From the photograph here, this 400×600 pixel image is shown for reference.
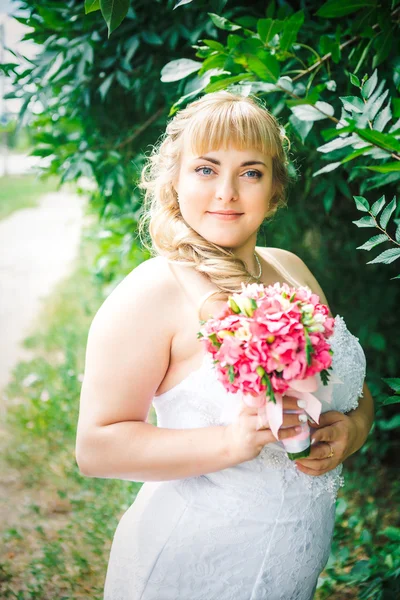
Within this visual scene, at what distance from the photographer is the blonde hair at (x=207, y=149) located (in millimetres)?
1882

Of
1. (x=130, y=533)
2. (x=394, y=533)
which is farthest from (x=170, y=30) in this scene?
(x=394, y=533)

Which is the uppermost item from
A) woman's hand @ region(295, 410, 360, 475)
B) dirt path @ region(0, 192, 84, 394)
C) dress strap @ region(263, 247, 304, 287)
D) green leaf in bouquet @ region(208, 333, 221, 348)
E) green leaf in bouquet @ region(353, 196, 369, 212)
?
green leaf in bouquet @ region(353, 196, 369, 212)

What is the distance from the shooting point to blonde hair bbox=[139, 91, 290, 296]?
1882mm

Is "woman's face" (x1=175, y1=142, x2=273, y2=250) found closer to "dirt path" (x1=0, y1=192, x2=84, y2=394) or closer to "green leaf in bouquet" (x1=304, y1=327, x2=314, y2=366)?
"green leaf in bouquet" (x1=304, y1=327, x2=314, y2=366)

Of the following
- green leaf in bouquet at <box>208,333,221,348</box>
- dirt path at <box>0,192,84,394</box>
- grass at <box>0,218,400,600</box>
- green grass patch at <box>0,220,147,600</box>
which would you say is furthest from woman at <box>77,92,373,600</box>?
dirt path at <box>0,192,84,394</box>

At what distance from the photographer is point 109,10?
125 centimetres

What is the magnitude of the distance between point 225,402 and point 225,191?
0.66 metres

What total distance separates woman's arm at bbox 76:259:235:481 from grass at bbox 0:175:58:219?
15.3m

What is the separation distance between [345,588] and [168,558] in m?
2.01

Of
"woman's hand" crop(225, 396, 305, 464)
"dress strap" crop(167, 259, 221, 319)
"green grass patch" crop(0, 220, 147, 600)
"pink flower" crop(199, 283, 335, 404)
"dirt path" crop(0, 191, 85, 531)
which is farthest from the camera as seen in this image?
"dirt path" crop(0, 191, 85, 531)

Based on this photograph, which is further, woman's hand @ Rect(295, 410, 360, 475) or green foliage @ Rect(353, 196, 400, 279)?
woman's hand @ Rect(295, 410, 360, 475)

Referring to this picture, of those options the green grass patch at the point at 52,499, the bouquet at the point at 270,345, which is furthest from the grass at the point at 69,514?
the bouquet at the point at 270,345

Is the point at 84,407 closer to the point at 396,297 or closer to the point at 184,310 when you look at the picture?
the point at 184,310

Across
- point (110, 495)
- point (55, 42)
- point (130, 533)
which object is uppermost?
point (55, 42)
